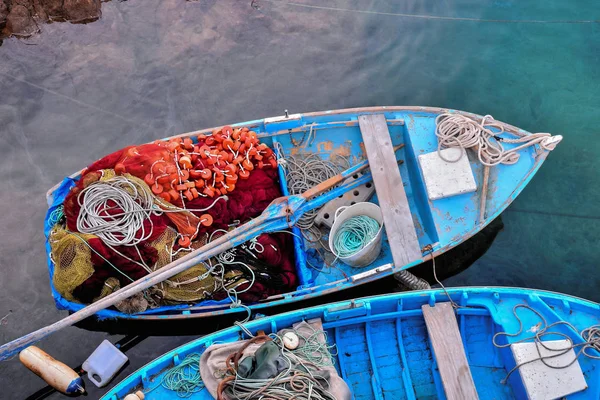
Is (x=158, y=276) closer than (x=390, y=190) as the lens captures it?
Yes

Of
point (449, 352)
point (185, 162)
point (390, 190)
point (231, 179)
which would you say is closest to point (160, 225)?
point (185, 162)

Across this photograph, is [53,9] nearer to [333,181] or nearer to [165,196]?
[165,196]

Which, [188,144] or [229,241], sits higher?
[188,144]

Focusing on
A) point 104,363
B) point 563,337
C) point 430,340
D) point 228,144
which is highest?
point 228,144

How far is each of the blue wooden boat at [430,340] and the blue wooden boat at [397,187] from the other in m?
0.57

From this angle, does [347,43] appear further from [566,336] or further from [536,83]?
[566,336]

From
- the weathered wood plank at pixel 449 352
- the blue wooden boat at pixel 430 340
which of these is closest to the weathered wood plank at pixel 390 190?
the blue wooden boat at pixel 430 340

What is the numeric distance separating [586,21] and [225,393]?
8395mm

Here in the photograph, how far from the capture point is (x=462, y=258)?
746 cm

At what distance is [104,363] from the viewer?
643cm

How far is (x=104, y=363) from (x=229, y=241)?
2278 millimetres

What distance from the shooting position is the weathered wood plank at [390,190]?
6059 millimetres

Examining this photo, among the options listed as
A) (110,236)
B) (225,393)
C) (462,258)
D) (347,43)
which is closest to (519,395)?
(462,258)

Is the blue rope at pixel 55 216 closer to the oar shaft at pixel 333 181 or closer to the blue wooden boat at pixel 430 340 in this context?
the blue wooden boat at pixel 430 340
